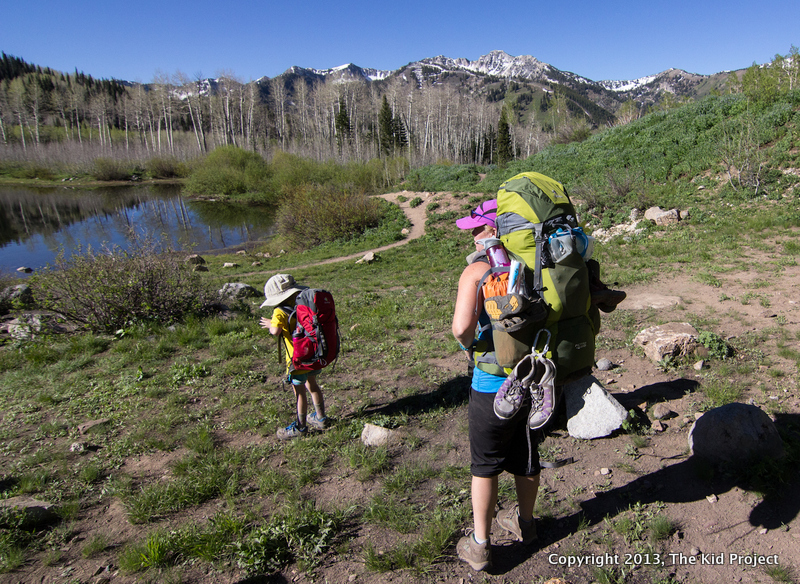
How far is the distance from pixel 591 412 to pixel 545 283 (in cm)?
217

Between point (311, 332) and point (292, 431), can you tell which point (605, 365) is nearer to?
point (311, 332)

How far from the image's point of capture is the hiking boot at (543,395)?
1962 millimetres

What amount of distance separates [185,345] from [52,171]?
70993 millimetres

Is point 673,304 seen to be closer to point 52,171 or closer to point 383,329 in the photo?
point 383,329

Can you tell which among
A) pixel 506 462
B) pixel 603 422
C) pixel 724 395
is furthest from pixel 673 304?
pixel 506 462

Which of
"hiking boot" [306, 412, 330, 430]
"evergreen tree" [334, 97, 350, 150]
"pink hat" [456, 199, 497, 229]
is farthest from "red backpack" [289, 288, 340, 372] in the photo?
"evergreen tree" [334, 97, 350, 150]

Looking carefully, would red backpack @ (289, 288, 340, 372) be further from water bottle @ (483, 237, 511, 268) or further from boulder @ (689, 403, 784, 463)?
boulder @ (689, 403, 784, 463)

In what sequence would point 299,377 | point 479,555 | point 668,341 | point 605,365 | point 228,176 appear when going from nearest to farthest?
point 479,555 < point 299,377 < point 668,341 < point 605,365 < point 228,176

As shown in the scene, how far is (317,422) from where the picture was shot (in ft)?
13.4

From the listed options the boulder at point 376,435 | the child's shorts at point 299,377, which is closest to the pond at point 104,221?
the child's shorts at point 299,377

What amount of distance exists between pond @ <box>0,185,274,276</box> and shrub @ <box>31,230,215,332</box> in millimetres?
11271

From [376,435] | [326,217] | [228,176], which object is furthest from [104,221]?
[376,435]

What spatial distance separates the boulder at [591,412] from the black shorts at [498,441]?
60.0 inches

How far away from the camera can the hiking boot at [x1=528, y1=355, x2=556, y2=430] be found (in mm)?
1962
